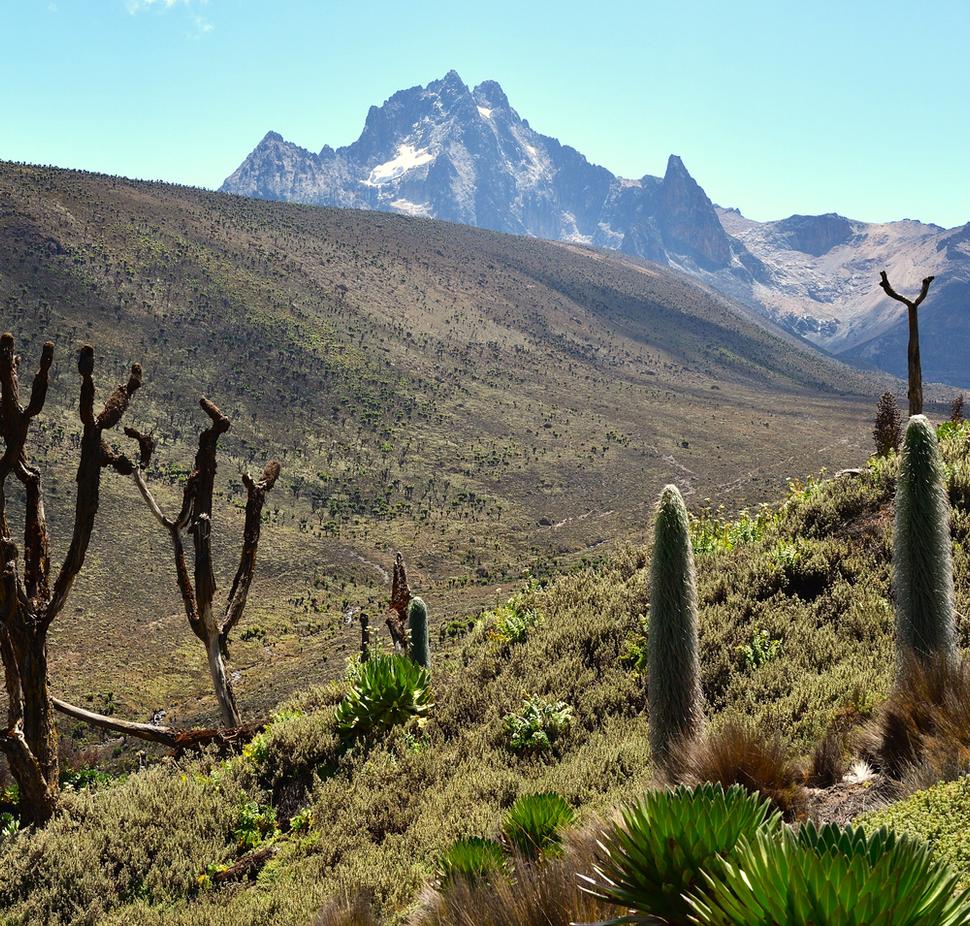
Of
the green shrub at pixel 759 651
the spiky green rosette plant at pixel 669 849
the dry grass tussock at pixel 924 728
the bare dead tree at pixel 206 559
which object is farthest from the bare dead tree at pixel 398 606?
the spiky green rosette plant at pixel 669 849

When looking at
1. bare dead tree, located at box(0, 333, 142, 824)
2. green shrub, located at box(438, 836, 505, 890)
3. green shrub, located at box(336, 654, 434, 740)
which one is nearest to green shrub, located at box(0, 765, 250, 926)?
bare dead tree, located at box(0, 333, 142, 824)

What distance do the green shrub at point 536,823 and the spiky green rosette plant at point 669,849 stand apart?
161 centimetres

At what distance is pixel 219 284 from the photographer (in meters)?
100

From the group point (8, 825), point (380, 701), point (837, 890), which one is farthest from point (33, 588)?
point (837, 890)

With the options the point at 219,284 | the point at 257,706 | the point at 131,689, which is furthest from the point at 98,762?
the point at 219,284

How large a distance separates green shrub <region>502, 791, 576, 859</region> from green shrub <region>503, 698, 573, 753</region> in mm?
3475

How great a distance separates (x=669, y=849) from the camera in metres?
2.81

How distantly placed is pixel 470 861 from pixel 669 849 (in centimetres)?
149

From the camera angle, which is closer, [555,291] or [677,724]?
[677,724]

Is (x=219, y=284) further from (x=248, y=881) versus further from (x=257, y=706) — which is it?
(x=248, y=881)

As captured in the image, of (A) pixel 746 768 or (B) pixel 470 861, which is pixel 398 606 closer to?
(A) pixel 746 768

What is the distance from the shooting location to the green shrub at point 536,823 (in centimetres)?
450

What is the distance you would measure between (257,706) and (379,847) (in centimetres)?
2559

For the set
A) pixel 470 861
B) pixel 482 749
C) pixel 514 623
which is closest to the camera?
pixel 470 861
